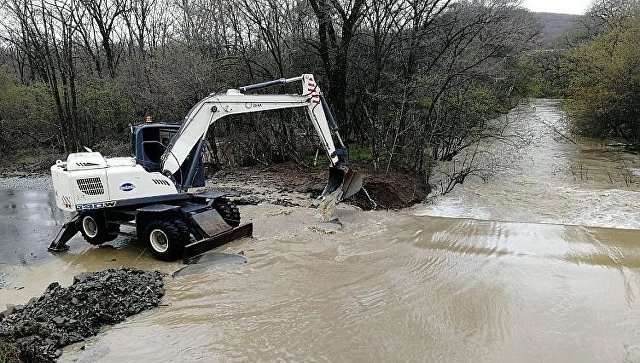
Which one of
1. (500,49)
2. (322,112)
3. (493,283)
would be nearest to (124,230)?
(322,112)

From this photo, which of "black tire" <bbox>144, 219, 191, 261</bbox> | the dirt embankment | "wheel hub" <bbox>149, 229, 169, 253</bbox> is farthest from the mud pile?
the dirt embankment

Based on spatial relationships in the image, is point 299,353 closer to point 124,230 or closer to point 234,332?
point 234,332

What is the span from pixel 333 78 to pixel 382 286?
1363cm

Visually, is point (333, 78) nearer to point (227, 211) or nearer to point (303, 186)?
point (303, 186)

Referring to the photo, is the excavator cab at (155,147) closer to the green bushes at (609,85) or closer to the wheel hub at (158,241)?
the wheel hub at (158,241)

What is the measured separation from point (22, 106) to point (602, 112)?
28280mm

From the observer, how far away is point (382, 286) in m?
8.08

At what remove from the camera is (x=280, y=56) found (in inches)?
818

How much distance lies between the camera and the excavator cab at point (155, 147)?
10.4 meters

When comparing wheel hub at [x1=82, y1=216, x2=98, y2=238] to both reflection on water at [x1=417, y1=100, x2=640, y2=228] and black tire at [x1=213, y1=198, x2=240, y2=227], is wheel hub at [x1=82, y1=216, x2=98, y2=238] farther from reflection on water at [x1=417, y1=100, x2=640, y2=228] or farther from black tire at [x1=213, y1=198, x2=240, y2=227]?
reflection on water at [x1=417, y1=100, x2=640, y2=228]

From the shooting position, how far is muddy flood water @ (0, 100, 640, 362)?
6312mm

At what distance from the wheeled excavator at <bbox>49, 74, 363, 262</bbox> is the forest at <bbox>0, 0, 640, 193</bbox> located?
280 inches

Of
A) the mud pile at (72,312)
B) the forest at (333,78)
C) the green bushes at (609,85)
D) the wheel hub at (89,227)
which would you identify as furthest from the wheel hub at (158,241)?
the green bushes at (609,85)

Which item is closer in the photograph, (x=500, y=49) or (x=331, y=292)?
(x=331, y=292)
